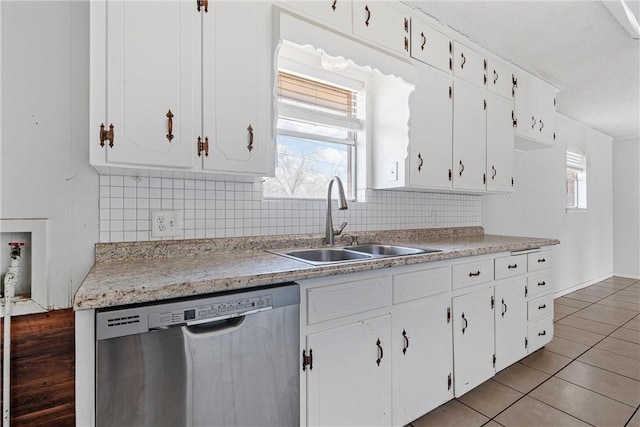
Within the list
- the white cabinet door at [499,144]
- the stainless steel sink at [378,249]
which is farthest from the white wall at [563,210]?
the stainless steel sink at [378,249]

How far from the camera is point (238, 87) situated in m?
1.44

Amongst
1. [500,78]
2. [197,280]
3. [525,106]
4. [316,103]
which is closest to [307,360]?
[197,280]

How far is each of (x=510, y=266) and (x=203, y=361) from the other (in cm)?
206

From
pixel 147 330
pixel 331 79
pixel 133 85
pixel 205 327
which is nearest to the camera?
pixel 147 330

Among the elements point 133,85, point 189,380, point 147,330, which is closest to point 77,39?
point 133,85

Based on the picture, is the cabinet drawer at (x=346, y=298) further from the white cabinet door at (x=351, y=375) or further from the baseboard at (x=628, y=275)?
the baseboard at (x=628, y=275)

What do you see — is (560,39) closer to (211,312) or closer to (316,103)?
(316,103)

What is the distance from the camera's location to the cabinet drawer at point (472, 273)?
186 centimetres

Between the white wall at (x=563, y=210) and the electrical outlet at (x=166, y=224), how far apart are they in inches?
112

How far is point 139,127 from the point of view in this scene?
1.24 meters

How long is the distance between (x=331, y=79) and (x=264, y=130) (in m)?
0.94

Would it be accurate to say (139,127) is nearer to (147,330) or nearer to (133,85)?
(133,85)

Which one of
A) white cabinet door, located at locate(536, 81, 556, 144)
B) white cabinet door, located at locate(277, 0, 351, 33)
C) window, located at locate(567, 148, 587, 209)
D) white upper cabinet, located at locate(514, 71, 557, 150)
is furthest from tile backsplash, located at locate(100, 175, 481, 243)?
window, located at locate(567, 148, 587, 209)

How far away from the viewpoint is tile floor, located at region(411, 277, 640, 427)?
178 cm
